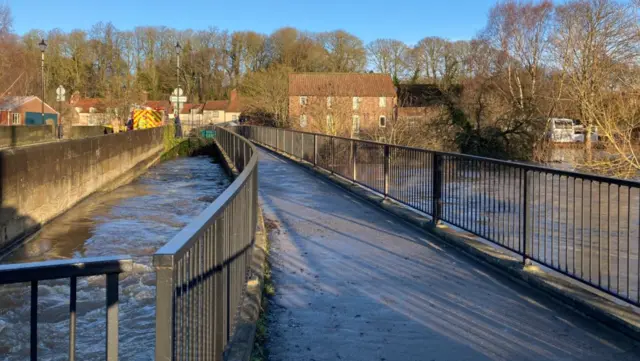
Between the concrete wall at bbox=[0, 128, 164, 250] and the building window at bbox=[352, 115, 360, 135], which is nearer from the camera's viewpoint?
the concrete wall at bbox=[0, 128, 164, 250]

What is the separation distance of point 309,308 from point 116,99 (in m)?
64.9

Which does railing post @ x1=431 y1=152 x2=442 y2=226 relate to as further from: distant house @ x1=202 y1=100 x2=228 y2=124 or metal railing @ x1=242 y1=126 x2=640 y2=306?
distant house @ x1=202 y1=100 x2=228 y2=124

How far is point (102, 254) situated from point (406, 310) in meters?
6.36

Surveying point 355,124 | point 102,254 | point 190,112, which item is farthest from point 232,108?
point 102,254

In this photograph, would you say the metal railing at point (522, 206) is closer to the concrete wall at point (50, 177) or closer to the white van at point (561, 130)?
the concrete wall at point (50, 177)

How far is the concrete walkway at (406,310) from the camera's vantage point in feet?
15.4

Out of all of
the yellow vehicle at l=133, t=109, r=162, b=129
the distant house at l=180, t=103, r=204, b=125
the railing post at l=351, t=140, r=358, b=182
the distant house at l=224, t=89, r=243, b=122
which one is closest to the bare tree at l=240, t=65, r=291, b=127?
the yellow vehicle at l=133, t=109, r=162, b=129

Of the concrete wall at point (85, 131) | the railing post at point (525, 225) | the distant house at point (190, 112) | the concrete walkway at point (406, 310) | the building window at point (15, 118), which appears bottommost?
the concrete walkway at point (406, 310)

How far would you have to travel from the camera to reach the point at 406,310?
5.64 meters

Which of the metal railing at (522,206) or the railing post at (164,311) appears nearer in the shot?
the railing post at (164,311)

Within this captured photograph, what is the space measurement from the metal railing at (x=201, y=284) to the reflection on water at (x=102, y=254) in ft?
1.60

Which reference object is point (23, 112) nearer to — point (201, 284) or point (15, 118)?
point (15, 118)

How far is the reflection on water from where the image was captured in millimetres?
5945

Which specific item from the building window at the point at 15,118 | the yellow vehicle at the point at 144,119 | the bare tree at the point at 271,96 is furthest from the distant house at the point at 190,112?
the yellow vehicle at the point at 144,119
